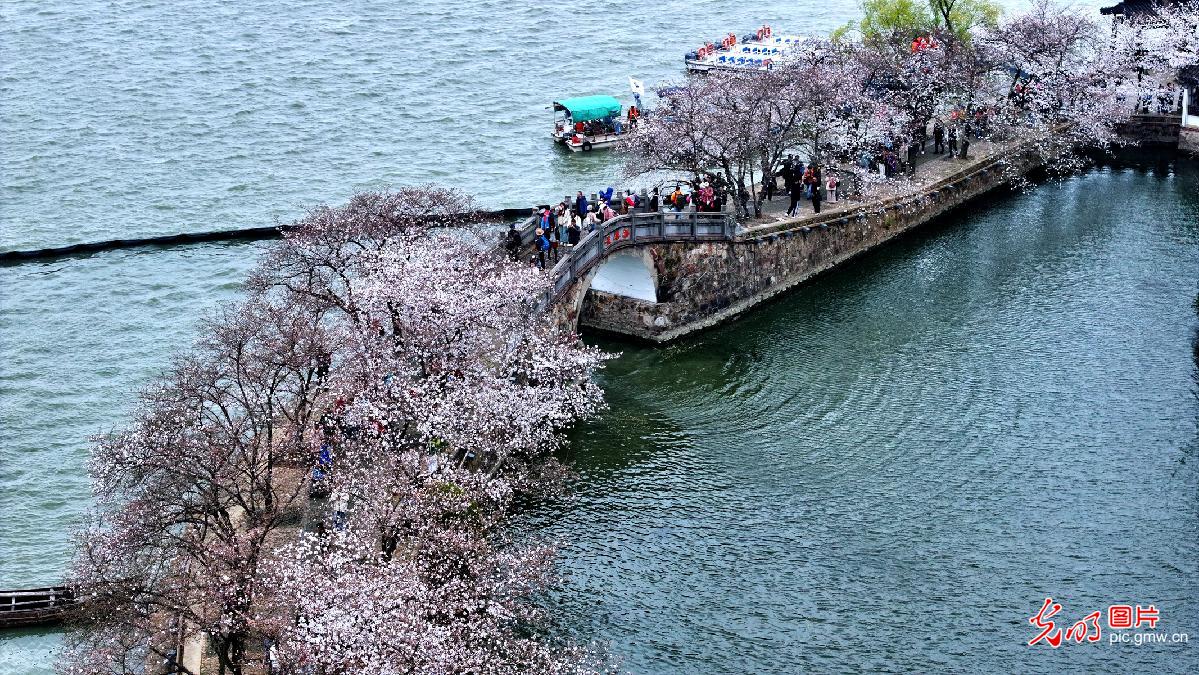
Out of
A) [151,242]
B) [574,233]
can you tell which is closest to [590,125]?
[151,242]

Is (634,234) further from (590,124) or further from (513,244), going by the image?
(590,124)

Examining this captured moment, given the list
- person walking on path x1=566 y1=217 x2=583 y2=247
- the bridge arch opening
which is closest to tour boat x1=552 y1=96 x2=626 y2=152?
the bridge arch opening

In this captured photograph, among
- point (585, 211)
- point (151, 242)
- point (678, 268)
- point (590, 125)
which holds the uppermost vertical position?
point (590, 125)

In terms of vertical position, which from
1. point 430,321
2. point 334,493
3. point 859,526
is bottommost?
point 859,526

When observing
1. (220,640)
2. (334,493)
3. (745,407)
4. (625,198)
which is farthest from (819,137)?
(220,640)

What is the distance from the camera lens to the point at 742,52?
109500mm

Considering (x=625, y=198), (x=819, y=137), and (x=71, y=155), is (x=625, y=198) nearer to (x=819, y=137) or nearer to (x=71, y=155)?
(x=819, y=137)

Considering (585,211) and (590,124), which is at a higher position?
(590,124)

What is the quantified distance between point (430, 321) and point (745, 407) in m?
15.8

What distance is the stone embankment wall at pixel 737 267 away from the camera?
222 feet

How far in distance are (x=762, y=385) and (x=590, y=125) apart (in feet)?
127

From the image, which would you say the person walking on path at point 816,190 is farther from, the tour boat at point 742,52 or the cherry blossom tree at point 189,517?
the tour boat at point 742,52

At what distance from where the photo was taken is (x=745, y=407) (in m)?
61.3

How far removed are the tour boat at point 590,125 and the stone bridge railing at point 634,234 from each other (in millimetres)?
28279
